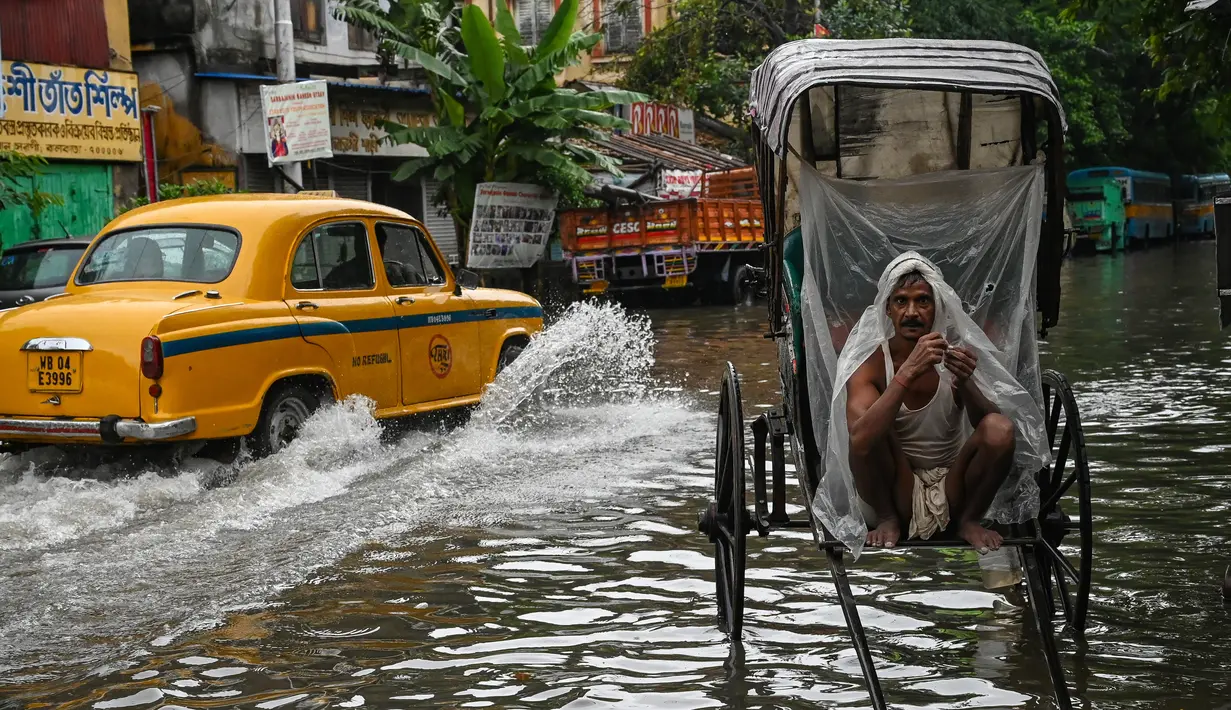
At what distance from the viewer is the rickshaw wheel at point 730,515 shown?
16.9 feet

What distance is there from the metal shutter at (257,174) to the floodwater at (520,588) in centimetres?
1472

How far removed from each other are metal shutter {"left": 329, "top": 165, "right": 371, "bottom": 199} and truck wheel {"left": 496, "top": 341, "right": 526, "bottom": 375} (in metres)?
15.3

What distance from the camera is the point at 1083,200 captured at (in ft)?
154

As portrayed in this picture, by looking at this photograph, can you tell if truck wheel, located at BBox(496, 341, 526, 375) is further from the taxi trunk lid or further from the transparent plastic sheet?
the transparent plastic sheet

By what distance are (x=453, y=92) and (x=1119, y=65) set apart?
2848 centimetres

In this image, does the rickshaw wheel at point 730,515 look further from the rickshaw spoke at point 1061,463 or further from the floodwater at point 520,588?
the rickshaw spoke at point 1061,463

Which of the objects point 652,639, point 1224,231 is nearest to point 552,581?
point 652,639

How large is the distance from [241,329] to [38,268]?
711 cm

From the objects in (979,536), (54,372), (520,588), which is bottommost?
(520,588)

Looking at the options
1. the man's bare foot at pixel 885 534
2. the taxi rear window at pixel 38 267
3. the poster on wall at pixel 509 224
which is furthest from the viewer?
the poster on wall at pixel 509 224

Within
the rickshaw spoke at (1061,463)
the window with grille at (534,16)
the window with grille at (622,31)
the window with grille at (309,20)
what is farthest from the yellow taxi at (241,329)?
the window with grille at (622,31)

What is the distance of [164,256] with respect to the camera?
9.41 m

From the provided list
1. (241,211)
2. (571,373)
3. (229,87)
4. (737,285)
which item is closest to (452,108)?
(229,87)

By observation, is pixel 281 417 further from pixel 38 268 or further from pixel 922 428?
pixel 38 268
